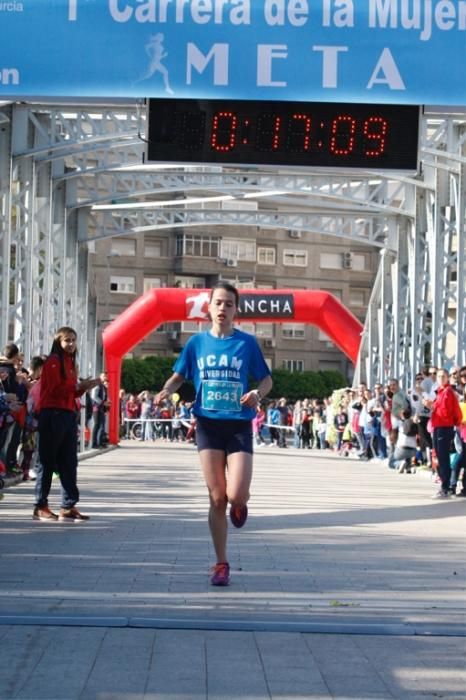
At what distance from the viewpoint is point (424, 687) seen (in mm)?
5883

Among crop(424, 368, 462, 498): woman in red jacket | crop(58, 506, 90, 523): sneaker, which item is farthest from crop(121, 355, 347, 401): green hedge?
crop(58, 506, 90, 523): sneaker

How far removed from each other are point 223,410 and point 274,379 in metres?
79.2

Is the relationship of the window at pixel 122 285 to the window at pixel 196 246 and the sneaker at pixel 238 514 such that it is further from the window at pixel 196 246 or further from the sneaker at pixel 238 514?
the sneaker at pixel 238 514

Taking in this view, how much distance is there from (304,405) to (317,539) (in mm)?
36979

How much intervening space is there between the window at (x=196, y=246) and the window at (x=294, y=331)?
676cm

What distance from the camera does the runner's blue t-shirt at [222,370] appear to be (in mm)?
8914

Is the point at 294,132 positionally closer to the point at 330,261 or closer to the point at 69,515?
the point at 69,515

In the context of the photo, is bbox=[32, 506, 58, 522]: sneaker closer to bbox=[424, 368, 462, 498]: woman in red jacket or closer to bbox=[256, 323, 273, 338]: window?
bbox=[424, 368, 462, 498]: woman in red jacket

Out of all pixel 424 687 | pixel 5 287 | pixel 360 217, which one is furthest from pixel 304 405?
pixel 424 687

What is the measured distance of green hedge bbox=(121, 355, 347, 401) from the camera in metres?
86.6

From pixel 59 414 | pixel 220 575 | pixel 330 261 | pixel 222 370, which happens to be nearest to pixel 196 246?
pixel 330 261

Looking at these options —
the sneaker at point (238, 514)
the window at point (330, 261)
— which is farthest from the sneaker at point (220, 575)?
the window at point (330, 261)

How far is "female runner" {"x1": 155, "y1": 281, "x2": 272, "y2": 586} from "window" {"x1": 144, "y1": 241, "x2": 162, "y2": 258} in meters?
84.7

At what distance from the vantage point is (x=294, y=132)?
16094 mm
